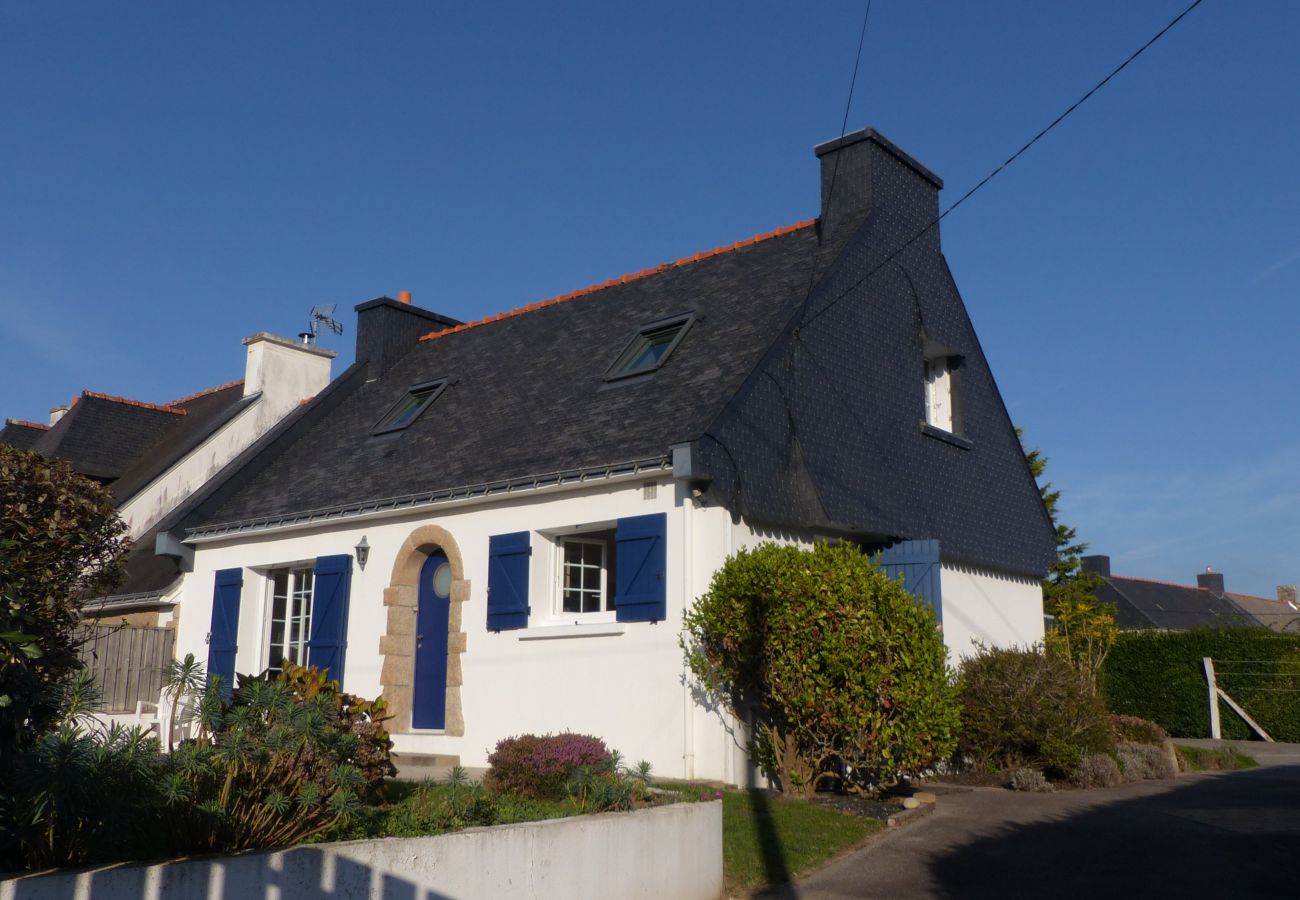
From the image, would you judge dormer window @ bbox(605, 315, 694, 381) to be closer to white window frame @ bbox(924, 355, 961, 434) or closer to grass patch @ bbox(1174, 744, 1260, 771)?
white window frame @ bbox(924, 355, 961, 434)

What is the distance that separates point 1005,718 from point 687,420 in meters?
4.40

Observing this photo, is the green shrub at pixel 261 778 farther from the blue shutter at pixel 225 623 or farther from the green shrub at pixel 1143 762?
the blue shutter at pixel 225 623

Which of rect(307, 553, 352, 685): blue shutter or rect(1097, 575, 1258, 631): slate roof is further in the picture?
rect(1097, 575, 1258, 631): slate roof

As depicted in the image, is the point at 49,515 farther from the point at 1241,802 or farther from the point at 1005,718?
the point at 1241,802

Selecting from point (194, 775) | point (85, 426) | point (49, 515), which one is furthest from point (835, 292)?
point (85, 426)

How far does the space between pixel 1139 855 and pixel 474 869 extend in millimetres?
4876

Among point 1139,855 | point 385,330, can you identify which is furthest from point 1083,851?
point 385,330

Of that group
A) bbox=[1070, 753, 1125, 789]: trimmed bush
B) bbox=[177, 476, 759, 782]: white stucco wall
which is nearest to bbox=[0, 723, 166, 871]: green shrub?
bbox=[177, 476, 759, 782]: white stucco wall

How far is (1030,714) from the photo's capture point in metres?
11.1

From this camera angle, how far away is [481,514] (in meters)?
12.5

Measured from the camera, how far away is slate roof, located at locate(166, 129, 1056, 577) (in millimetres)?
11469

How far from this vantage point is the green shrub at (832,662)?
902 cm

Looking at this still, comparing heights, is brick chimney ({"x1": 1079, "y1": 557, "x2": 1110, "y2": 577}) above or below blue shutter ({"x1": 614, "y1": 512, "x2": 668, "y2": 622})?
above

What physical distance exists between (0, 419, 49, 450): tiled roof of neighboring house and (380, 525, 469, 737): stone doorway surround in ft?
40.8
